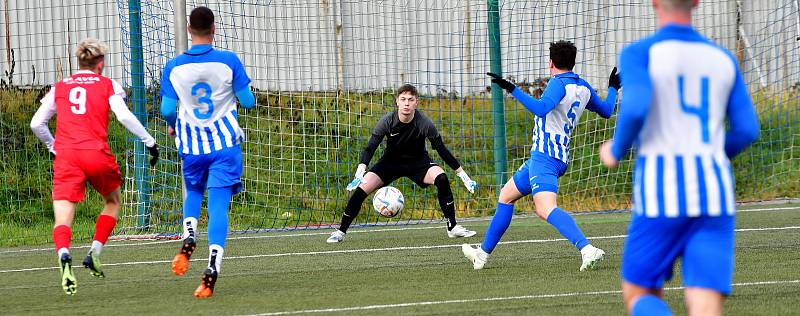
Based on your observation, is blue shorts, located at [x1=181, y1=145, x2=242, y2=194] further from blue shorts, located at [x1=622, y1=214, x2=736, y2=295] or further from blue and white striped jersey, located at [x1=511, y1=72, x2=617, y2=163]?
blue shorts, located at [x1=622, y1=214, x2=736, y2=295]

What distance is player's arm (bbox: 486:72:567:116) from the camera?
7.95m

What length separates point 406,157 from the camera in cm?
1237

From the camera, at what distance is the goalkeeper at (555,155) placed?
28.0ft

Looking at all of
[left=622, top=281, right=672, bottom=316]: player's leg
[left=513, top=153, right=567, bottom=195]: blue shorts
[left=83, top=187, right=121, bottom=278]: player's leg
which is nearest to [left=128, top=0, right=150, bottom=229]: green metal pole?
[left=83, top=187, right=121, bottom=278]: player's leg

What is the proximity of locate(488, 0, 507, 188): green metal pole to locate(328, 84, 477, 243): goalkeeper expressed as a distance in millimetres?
2699

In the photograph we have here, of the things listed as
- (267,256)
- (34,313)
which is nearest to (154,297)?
(34,313)

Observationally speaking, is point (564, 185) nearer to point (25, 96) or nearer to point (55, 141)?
point (25, 96)

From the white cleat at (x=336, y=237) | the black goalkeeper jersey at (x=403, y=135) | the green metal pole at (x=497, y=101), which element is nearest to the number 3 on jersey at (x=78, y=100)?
the white cleat at (x=336, y=237)

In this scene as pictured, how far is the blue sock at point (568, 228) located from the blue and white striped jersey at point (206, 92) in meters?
2.44

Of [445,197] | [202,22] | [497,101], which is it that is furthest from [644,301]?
[497,101]

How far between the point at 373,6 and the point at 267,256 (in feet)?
18.4

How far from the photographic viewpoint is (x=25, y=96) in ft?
52.1

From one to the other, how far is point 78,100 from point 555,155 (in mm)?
3442

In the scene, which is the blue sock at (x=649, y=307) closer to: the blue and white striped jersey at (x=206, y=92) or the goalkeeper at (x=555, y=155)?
the blue and white striped jersey at (x=206, y=92)
